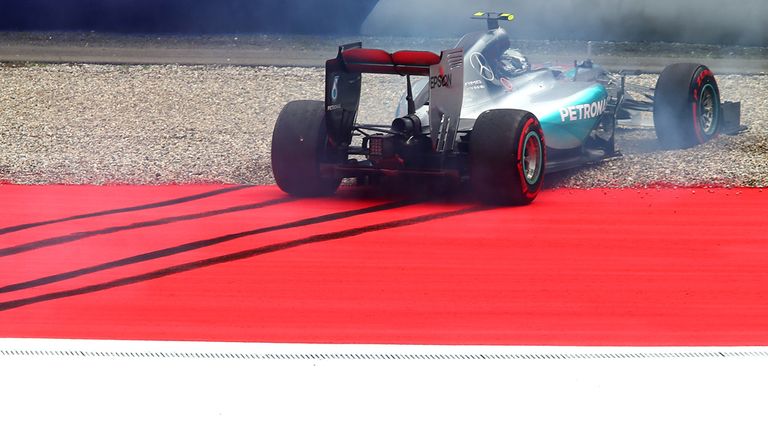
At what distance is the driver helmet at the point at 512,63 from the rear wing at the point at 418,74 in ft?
4.80

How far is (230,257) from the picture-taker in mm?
7059

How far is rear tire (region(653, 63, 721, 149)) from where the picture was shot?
1118 centimetres

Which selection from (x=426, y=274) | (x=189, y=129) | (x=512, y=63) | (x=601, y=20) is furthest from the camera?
(x=601, y=20)

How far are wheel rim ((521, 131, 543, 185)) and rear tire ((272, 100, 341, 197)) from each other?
1538mm

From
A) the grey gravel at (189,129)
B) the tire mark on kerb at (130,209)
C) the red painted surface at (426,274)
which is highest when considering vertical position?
the grey gravel at (189,129)

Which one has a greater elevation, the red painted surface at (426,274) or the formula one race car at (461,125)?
the formula one race car at (461,125)

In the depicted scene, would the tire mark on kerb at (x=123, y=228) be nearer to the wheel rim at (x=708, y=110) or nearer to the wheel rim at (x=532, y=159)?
the wheel rim at (x=532, y=159)

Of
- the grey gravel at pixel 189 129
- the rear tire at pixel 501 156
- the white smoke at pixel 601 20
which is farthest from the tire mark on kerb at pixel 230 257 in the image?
the white smoke at pixel 601 20

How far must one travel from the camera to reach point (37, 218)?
855 centimetres

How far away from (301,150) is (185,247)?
6.61ft

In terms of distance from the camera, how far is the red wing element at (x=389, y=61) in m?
8.70

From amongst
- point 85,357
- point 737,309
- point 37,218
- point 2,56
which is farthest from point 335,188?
point 2,56

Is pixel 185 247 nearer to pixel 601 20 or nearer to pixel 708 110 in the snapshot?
pixel 708 110

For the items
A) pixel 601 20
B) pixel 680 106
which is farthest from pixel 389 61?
pixel 601 20
